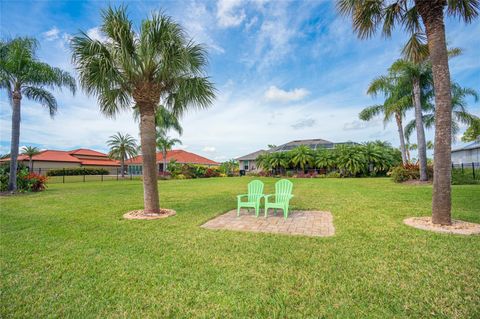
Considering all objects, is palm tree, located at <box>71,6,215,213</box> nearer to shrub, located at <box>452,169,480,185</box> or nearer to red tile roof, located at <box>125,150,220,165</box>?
shrub, located at <box>452,169,480,185</box>

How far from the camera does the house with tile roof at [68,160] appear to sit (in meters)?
32.2

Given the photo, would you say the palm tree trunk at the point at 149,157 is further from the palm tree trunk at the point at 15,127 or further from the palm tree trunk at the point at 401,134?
the palm tree trunk at the point at 401,134

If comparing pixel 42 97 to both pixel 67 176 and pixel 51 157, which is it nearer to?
pixel 67 176

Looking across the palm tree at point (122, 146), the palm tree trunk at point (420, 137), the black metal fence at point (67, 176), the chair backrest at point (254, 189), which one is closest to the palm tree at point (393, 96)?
the palm tree trunk at point (420, 137)

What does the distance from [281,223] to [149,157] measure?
415 centimetres

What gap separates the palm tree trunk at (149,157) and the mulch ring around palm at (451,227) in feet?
21.7

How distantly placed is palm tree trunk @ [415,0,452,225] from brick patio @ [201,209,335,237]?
233cm

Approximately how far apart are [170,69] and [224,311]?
19.8 ft

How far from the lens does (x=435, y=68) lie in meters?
5.09

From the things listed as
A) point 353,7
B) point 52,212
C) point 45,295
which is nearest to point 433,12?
point 353,7

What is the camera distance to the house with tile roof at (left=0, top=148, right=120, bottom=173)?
32.2m

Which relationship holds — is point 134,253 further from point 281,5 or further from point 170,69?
point 281,5

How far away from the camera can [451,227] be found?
4.78m

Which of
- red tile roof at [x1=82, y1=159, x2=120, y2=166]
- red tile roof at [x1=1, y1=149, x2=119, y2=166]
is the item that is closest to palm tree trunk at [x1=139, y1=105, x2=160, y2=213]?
red tile roof at [x1=1, y1=149, x2=119, y2=166]
